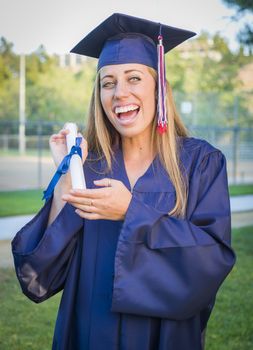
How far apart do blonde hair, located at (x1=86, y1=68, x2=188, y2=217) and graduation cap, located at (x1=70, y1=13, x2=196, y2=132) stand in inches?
2.2

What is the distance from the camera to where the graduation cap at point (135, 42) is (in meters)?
2.15

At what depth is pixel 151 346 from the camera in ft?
6.53

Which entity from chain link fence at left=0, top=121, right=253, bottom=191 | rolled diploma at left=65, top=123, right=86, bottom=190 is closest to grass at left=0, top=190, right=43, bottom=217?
chain link fence at left=0, top=121, right=253, bottom=191

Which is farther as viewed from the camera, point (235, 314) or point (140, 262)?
point (235, 314)

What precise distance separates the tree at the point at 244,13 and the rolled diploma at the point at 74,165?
489 centimetres

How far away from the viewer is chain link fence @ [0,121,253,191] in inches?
605

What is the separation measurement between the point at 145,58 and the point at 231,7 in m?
4.82

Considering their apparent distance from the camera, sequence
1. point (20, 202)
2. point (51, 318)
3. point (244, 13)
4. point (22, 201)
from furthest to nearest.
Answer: point (22, 201) → point (20, 202) → point (244, 13) → point (51, 318)

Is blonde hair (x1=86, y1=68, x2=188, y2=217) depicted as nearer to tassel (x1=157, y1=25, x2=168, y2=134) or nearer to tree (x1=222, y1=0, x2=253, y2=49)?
tassel (x1=157, y1=25, x2=168, y2=134)

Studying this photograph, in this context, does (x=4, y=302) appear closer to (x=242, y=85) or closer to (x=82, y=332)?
(x=82, y=332)

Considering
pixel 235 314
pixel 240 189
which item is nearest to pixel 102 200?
pixel 235 314

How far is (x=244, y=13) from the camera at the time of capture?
6473 millimetres

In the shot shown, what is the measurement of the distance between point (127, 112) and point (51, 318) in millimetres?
3133

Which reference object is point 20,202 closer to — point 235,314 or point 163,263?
point 235,314
